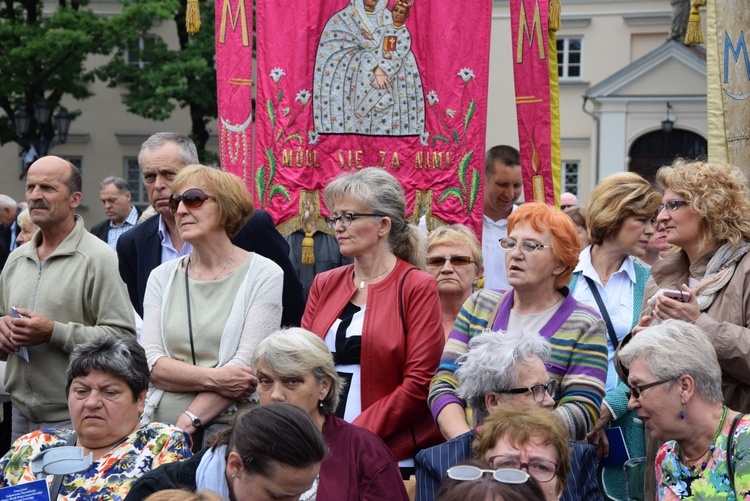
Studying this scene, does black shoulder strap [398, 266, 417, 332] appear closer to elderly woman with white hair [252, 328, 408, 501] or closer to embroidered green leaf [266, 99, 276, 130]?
elderly woman with white hair [252, 328, 408, 501]

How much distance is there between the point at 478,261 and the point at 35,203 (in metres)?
2.11

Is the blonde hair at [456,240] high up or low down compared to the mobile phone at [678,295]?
up

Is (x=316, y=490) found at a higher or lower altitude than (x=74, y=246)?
lower

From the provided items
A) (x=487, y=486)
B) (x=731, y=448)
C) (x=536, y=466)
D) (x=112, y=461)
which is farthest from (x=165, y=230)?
(x=487, y=486)

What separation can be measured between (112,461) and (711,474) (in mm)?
2030

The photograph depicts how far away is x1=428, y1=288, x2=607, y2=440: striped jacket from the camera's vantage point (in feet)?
13.4

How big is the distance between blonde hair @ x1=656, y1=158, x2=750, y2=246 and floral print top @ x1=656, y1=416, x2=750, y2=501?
2.96 ft

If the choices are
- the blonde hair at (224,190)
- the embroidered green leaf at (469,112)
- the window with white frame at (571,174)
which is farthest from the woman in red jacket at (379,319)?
the window with white frame at (571,174)

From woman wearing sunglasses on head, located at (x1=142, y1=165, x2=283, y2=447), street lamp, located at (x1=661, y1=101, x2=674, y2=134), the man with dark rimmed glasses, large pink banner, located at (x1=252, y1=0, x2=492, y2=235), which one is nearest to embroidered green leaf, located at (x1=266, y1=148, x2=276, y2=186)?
large pink banner, located at (x1=252, y1=0, x2=492, y2=235)

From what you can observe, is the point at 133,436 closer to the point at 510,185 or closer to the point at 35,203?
the point at 35,203

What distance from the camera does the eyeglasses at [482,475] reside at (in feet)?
9.00

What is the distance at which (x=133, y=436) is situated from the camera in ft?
13.1

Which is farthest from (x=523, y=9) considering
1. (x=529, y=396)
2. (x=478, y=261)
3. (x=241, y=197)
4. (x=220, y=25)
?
(x=529, y=396)

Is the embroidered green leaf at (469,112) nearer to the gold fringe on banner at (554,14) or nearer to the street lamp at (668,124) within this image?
the gold fringe on banner at (554,14)
